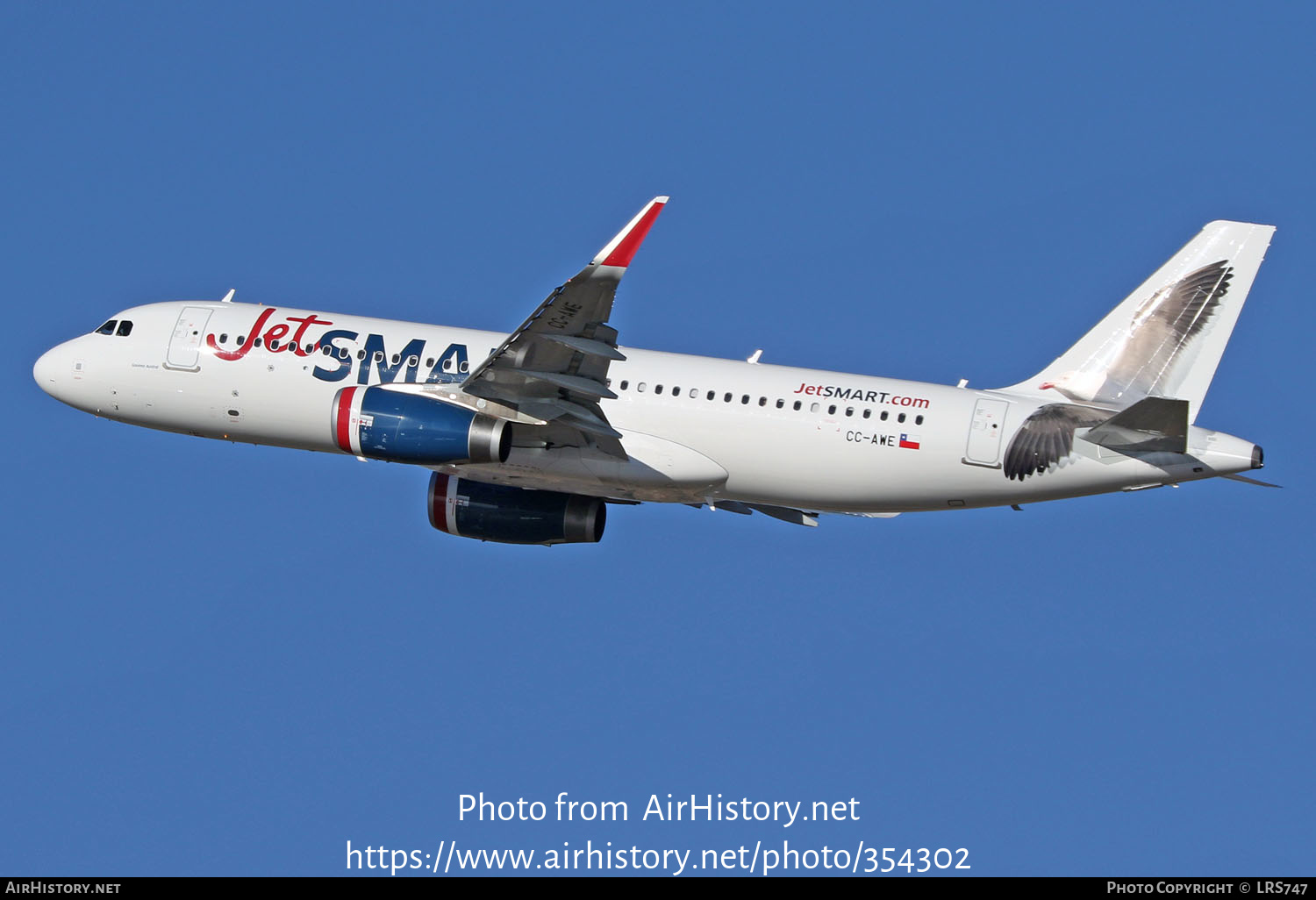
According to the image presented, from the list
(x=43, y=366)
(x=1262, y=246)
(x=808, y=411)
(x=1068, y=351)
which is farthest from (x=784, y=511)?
(x=43, y=366)

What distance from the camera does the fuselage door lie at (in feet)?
152

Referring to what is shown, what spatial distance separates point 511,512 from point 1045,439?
1310cm

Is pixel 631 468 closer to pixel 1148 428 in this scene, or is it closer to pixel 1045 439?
pixel 1045 439

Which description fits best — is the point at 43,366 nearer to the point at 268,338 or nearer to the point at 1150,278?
the point at 268,338

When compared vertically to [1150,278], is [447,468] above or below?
below

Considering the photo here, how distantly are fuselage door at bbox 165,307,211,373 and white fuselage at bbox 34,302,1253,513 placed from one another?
0.10 feet

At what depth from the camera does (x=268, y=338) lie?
45.8 metres

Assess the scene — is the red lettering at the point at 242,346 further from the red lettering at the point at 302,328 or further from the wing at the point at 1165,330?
the wing at the point at 1165,330

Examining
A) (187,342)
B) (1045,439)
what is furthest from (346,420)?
(1045,439)
